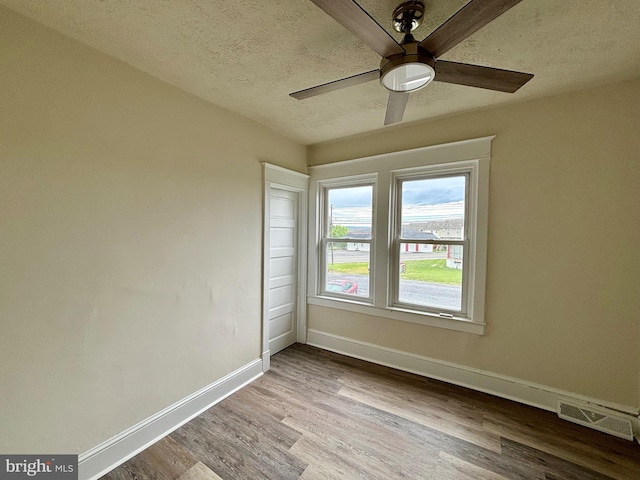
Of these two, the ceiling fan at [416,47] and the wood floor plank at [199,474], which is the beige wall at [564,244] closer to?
the ceiling fan at [416,47]

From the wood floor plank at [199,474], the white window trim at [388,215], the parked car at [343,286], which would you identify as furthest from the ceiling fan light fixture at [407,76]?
the wood floor plank at [199,474]

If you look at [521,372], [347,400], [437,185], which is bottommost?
[347,400]

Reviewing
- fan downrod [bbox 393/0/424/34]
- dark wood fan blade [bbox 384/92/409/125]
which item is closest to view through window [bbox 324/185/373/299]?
dark wood fan blade [bbox 384/92/409/125]

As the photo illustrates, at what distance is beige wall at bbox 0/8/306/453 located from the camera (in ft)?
4.23

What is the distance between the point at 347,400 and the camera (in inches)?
86.7

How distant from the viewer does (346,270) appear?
317cm

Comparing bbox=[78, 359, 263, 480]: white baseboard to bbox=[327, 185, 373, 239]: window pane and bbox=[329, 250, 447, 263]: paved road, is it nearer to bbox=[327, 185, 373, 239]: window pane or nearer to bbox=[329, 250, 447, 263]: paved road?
bbox=[329, 250, 447, 263]: paved road

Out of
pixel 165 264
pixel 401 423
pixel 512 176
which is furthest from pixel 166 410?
pixel 512 176

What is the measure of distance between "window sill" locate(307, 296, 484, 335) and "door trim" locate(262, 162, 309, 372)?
0.81 ft

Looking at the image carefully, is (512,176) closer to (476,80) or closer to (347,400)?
(476,80)

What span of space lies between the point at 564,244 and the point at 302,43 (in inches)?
96.4

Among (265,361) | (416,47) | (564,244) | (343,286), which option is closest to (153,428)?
(265,361)

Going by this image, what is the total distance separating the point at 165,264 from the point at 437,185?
2595mm

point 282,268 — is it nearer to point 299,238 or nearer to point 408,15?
point 299,238
